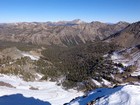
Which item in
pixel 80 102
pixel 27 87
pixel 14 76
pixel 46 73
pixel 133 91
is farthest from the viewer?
pixel 46 73

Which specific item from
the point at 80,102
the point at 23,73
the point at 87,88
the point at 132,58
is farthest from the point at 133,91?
the point at 132,58

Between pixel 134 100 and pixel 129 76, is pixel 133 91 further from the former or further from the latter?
pixel 129 76

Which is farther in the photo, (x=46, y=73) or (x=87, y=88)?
(x=46, y=73)

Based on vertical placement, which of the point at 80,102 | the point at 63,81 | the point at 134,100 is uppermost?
the point at 134,100

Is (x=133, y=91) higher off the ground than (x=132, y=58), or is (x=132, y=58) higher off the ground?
(x=133, y=91)

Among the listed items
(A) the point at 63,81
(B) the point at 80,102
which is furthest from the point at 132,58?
(B) the point at 80,102

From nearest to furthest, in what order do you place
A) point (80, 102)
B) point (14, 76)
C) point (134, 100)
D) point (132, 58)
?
point (134, 100) < point (80, 102) < point (14, 76) < point (132, 58)
